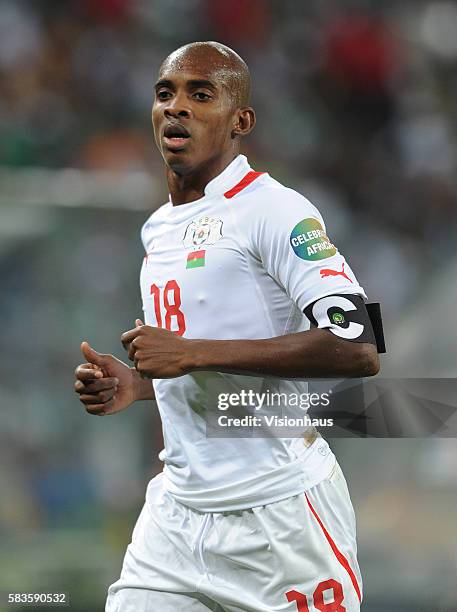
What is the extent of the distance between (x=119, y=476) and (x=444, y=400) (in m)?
1.30

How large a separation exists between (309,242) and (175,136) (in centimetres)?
47

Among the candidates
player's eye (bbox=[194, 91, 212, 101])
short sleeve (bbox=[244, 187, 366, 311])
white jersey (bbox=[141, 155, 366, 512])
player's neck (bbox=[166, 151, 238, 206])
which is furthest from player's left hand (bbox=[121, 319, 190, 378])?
player's eye (bbox=[194, 91, 212, 101])

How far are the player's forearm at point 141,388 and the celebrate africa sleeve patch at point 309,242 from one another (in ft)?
2.02

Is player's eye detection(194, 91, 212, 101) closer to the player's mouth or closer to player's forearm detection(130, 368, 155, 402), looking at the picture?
the player's mouth

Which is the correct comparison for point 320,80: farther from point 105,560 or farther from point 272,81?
point 105,560

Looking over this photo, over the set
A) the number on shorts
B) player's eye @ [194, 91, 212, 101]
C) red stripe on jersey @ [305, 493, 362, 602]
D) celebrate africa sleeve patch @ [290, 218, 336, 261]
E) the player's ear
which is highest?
player's eye @ [194, 91, 212, 101]

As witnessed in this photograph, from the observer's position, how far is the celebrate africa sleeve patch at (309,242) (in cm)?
199

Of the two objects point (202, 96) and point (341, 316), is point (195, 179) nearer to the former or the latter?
point (202, 96)

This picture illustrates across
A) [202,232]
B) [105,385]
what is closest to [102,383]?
[105,385]

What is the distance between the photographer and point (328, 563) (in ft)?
6.72

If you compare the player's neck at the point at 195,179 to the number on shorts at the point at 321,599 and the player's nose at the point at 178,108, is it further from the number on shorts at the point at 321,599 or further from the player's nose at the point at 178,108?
the number on shorts at the point at 321,599

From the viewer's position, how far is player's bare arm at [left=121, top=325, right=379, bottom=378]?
1.96 meters

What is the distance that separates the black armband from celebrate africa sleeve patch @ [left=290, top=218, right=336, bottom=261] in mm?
98

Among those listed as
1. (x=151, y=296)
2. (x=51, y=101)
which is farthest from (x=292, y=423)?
(x=51, y=101)
